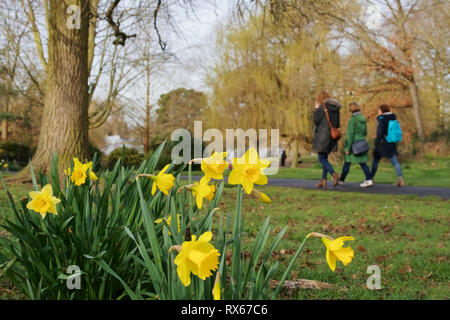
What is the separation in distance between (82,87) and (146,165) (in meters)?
5.66

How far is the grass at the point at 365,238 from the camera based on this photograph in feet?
7.48

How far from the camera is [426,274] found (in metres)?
2.65

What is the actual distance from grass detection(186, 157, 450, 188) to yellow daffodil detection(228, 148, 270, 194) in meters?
9.12

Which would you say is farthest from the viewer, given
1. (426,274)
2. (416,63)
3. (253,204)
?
(416,63)

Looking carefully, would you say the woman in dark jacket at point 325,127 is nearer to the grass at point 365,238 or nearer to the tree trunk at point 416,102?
the grass at point 365,238

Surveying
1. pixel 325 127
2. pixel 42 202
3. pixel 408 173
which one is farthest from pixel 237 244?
pixel 408 173

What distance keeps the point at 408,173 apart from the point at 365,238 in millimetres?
10585

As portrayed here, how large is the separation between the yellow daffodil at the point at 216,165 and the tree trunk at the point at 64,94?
6.01m

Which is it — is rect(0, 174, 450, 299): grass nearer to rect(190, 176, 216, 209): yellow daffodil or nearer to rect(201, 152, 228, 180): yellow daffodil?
rect(190, 176, 216, 209): yellow daffodil

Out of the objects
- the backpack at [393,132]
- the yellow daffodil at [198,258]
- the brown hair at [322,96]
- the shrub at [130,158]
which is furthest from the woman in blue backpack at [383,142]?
the yellow daffodil at [198,258]

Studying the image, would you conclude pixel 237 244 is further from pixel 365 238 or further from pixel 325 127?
pixel 325 127

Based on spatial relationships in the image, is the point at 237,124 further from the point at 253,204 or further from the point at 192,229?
the point at 192,229
